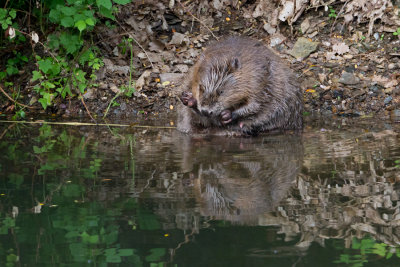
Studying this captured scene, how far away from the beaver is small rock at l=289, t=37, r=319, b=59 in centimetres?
164

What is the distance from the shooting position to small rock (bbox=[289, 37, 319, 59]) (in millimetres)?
8781

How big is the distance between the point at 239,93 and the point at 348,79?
2198 mm

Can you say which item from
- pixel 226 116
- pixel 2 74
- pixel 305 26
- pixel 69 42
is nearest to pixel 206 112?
pixel 226 116

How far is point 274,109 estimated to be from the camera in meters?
7.04

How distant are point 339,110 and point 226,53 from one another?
1973mm

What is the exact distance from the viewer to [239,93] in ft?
21.8

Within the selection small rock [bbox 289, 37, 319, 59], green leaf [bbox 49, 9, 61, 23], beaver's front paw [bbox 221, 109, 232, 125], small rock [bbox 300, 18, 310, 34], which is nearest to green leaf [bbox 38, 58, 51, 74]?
green leaf [bbox 49, 9, 61, 23]

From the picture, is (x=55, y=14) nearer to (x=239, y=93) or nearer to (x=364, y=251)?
(x=239, y=93)

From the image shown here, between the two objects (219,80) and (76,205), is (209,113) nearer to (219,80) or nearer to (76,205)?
(219,80)

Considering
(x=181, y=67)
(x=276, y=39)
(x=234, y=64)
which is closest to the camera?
(x=234, y=64)

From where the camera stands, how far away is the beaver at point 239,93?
257 inches

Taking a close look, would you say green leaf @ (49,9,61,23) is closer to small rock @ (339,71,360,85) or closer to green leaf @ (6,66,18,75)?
green leaf @ (6,66,18,75)

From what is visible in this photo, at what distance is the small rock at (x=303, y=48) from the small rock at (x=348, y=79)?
75cm

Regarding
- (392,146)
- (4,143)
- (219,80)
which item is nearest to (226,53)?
(219,80)
